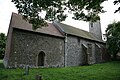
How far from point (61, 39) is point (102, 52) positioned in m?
15.7

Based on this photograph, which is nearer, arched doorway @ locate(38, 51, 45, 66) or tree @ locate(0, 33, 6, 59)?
arched doorway @ locate(38, 51, 45, 66)

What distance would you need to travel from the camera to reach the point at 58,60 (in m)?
22.2

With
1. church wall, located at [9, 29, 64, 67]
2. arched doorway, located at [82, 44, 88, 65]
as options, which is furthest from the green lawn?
arched doorway, located at [82, 44, 88, 65]

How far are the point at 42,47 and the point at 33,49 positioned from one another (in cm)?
160

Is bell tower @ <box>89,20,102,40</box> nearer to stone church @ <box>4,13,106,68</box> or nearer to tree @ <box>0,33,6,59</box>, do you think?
stone church @ <box>4,13,106,68</box>

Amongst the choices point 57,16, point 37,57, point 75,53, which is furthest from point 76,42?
point 57,16

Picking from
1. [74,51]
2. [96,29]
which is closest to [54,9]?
[74,51]

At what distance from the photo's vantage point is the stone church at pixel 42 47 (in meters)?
17.8

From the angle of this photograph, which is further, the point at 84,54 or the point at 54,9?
the point at 84,54

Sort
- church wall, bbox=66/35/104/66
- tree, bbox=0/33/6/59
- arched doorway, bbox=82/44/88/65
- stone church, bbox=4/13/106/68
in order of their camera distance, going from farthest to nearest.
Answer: tree, bbox=0/33/6/59
arched doorway, bbox=82/44/88/65
church wall, bbox=66/35/104/66
stone church, bbox=4/13/106/68

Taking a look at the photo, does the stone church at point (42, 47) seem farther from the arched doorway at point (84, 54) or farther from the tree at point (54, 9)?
the tree at point (54, 9)

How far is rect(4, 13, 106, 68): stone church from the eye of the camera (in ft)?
58.5

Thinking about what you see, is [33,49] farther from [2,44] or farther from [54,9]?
[2,44]

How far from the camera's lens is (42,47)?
20406mm
